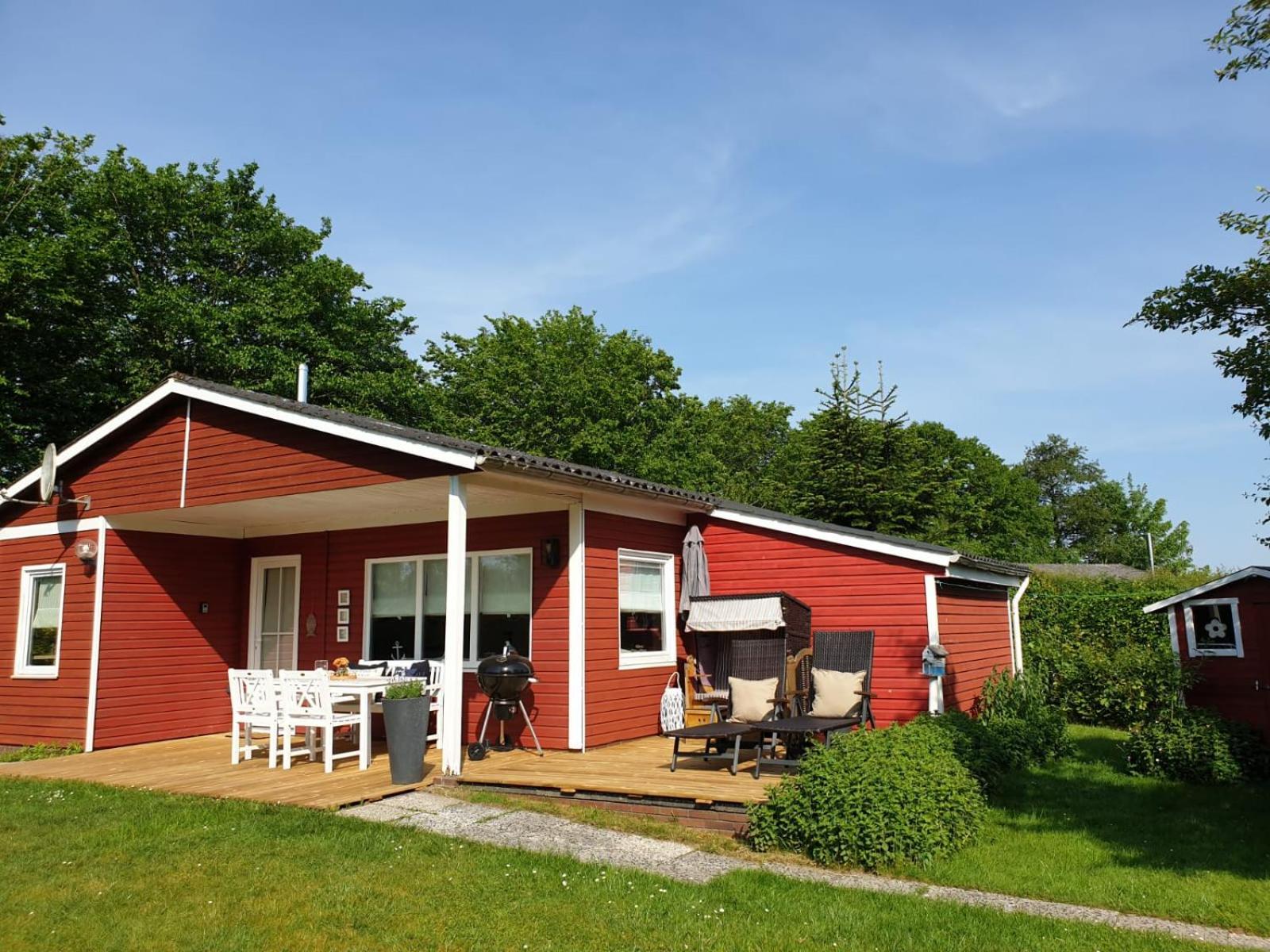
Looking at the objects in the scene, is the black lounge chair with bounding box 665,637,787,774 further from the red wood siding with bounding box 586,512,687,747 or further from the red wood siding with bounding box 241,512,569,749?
the red wood siding with bounding box 241,512,569,749

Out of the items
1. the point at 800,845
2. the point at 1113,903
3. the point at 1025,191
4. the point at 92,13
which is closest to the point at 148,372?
the point at 92,13

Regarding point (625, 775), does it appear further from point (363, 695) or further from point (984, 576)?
point (984, 576)

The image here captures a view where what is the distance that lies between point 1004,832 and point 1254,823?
2.07 meters

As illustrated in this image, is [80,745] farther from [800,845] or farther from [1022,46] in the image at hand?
[1022,46]

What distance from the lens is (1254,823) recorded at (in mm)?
6773

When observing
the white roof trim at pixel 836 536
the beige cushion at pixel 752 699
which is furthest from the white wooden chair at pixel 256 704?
the white roof trim at pixel 836 536

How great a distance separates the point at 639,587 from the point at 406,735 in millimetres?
3558

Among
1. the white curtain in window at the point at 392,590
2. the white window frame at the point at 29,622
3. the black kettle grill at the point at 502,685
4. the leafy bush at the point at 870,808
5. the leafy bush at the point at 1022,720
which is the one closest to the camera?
the leafy bush at the point at 870,808

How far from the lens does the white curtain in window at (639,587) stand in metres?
10.0

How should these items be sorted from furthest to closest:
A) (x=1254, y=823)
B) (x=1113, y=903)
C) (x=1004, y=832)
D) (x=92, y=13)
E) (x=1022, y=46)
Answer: (x=92, y=13)
(x=1022, y=46)
(x=1254, y=823)
(x=1004, y=832)
(x=1113, y=903)

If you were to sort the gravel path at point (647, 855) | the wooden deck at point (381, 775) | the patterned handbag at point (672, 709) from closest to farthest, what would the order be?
1. the gravel path at point (647, 855)
2. the wooden deck at point (381, 775)
3. the patterned handbag at point (672, 709)

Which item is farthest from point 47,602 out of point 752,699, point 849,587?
point 849,587

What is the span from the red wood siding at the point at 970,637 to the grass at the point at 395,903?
550 centimetres

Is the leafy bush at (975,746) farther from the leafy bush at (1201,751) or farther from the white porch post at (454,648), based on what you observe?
the white porch post at (454,648)
